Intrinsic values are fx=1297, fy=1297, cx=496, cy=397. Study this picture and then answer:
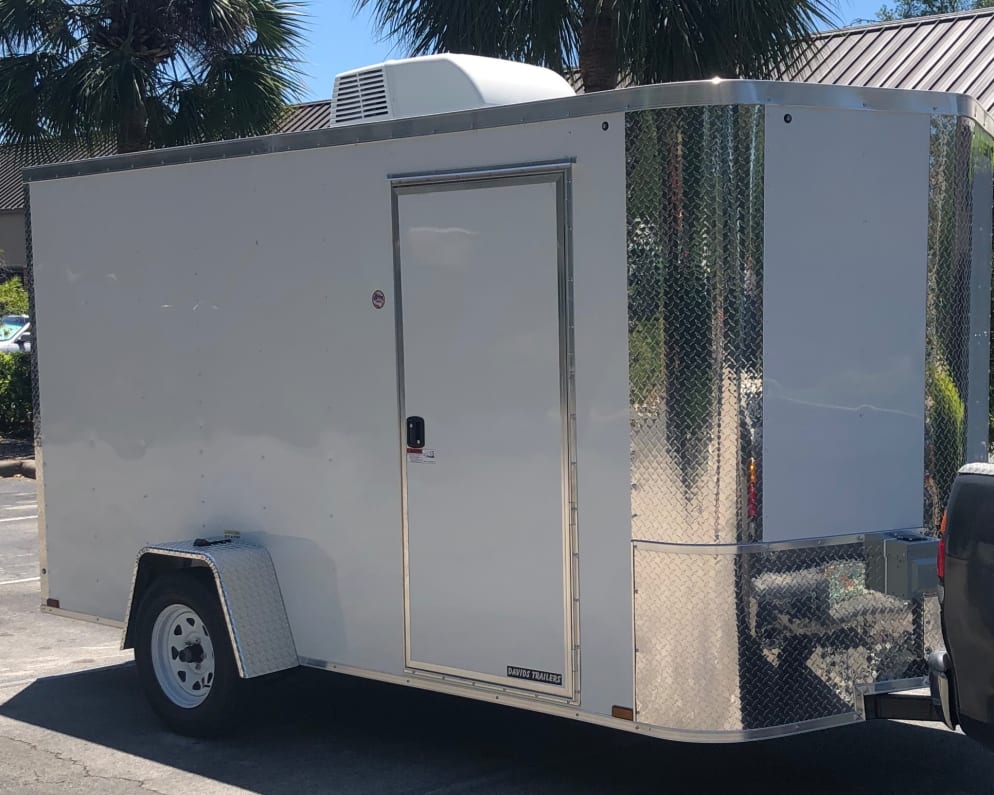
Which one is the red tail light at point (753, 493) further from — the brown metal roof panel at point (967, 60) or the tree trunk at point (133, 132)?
the tree trunk at point (133, 132)

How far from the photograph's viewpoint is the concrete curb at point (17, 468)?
→ 15422 millimetres

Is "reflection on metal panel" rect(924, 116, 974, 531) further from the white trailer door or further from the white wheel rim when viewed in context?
the white wheel rim

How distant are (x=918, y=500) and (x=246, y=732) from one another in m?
3.20

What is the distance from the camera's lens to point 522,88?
593 cm

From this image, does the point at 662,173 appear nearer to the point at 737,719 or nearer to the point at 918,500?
the point at 918,500

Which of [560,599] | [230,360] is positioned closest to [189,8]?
[230,360]

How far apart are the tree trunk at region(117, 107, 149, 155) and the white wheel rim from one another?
873 centimetres

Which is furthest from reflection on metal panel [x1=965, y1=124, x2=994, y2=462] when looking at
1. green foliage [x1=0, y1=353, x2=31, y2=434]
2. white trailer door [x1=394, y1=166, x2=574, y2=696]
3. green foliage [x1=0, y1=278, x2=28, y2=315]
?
green foliage [x1=0, y1=278, x2=28, y2=315]

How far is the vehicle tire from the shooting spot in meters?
5.82

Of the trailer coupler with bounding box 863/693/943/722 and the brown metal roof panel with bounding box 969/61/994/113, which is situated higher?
the brown metal roof panel with bounding box 969/61/994/113

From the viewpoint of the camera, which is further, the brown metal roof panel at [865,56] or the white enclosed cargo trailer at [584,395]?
the brown metal roof panel at [865,56]

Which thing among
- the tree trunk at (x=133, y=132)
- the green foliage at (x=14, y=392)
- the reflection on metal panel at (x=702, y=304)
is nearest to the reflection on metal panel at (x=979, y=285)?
the reflection on metal panel at (x=702, y=304)

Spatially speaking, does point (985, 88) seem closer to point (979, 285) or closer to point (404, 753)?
point (979, 285)

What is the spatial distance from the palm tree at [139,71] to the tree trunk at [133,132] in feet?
0.04
